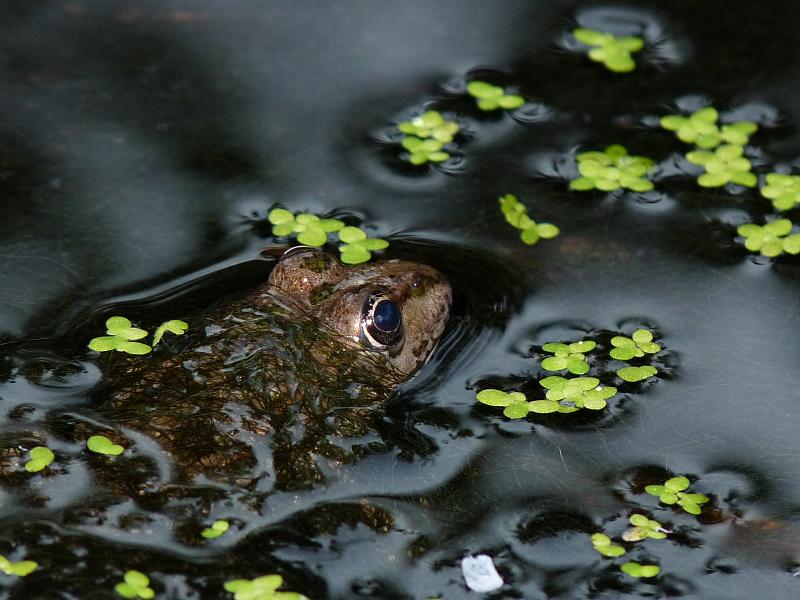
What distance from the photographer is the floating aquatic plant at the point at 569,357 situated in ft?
13.3

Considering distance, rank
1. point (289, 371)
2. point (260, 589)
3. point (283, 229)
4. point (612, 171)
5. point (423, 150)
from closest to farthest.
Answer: point (260, 589) < point (289, 371) < point (283, 229) < point (612, 171) < point (423, 150)

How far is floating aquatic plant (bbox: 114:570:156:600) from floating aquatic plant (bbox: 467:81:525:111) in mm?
3118

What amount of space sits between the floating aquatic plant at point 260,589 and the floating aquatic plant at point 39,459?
806 mm

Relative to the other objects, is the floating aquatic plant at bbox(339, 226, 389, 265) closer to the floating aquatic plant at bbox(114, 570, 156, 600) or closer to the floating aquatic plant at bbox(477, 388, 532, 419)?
the floating aquatic plant at bbox(477, 388, 532, 419)

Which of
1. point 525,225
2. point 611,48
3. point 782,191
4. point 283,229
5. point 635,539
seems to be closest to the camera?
point 635,539

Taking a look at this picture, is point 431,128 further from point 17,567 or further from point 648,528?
point 17,567

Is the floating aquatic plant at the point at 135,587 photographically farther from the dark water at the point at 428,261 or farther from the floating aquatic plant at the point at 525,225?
the floating aquatic plant at the point at 525,225

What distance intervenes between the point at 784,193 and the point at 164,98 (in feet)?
10.3

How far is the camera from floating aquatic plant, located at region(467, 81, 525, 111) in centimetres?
536

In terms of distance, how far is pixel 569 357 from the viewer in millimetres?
4098

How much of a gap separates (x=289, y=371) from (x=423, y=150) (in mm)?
1721

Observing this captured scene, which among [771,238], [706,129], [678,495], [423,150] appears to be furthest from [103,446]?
[706,129]

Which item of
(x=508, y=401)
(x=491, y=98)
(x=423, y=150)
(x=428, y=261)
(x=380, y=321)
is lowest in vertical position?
(x=508, y=401)

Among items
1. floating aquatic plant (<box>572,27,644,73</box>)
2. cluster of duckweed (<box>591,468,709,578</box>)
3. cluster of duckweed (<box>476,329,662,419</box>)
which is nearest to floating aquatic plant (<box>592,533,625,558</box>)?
cluster of duckweed (<box>591,468,709,578</box>)
